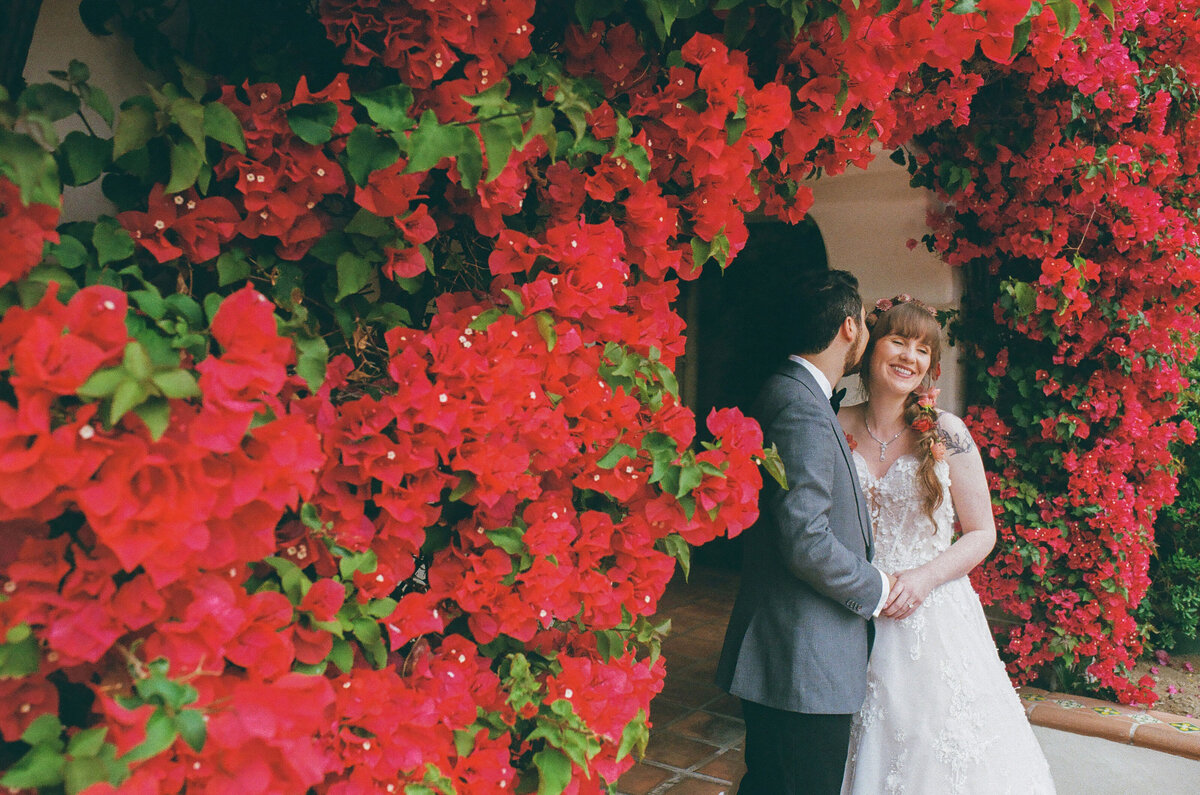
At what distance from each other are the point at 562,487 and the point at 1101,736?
3659mm

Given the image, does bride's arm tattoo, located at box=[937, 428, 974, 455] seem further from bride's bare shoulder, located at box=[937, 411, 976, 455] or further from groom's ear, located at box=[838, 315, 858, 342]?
groom's ear, located at box=[838, 315, 858, 342]

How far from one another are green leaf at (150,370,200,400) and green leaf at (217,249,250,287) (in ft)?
1.41

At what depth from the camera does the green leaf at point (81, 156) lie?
46.7 inches

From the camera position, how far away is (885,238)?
4.59 meters

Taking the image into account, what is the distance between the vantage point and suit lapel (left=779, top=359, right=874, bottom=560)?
2.65 m

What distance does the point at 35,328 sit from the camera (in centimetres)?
88

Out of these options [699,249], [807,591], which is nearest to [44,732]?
[699,249]

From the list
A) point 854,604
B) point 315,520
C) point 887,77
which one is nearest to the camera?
point 315,520

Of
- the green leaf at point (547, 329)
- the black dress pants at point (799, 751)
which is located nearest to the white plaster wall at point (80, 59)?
the green leaf at point (547, 329)

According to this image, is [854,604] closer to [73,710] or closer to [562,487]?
[562,487]

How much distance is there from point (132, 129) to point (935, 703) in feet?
9.28

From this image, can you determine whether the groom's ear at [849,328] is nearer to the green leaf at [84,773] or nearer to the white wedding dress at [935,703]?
the white wedding dress at [935,703]

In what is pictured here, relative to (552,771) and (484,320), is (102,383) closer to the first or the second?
(484,320)

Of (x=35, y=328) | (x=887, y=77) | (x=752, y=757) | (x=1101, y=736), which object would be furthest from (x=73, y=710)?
(x=1101, y=736)
